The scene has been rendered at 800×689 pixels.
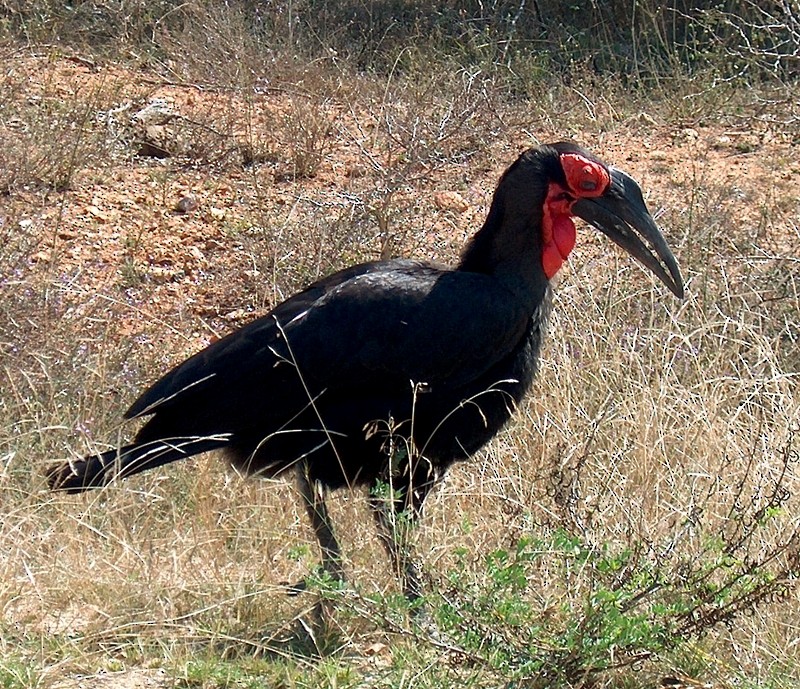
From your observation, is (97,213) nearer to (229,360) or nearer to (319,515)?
(229,360)

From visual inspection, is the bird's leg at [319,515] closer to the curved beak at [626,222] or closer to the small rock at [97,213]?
the curved beak at [626,222]

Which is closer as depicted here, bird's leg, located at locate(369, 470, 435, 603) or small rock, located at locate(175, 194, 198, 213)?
bird's leg, located at locate(369, 470, 435, 603)

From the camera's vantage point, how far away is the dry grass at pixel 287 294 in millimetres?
3246

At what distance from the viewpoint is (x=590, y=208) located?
13.1 feet

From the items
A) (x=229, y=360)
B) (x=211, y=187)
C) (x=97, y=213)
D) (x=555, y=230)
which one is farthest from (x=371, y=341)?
(x=211, y=187)

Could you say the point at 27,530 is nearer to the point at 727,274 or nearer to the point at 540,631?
the point at 540,631

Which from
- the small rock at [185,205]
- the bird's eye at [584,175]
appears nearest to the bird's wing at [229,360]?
the bird's eye at [584,175]

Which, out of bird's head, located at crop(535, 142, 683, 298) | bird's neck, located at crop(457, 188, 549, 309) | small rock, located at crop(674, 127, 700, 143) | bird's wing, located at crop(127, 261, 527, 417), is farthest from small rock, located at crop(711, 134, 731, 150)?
bird's wing, located at crop(127, 261, 527, 417)

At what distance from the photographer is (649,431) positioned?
13.9ft

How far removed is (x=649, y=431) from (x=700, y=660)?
1265 mm

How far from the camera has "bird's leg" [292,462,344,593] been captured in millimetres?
3729

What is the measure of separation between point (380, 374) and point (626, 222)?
94 centimetres

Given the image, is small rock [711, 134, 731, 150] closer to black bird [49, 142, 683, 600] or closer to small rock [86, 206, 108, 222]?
small rock [86, 206, 108, 222]

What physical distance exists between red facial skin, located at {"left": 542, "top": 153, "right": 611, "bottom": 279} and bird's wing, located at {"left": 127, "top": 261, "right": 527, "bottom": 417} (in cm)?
26
